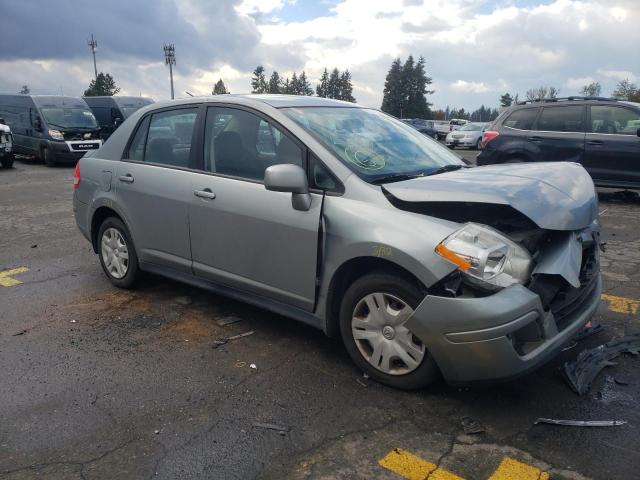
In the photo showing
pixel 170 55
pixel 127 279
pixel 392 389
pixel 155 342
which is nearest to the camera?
pixel 392 389

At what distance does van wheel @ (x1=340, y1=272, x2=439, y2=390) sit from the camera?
3057mm

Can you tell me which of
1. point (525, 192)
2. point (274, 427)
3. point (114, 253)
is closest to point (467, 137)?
point (114, 253)

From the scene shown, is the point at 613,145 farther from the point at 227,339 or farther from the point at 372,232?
the point at 227,339

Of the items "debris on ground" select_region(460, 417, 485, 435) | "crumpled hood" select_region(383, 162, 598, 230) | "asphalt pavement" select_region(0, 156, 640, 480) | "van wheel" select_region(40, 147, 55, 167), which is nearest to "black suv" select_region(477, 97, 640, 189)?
"asphalt pavement" select_region(0, 156, 640, 480)

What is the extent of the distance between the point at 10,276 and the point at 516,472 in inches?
203

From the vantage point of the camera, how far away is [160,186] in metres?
4.39

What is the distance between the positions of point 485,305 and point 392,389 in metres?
0.85

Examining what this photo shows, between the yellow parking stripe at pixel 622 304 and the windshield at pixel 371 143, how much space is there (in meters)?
1.74

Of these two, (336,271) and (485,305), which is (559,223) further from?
(336,271)

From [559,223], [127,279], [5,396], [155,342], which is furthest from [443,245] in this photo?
[127,279]

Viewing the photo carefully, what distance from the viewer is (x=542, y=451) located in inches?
105

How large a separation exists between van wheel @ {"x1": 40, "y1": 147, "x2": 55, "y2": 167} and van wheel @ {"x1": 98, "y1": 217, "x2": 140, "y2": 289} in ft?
43.7

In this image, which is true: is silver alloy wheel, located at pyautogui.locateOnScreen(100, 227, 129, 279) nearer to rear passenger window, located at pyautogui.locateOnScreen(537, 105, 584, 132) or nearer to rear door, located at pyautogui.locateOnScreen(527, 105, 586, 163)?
rear door, located at pyautogui.locateOnScreen(527, 105, 586, 163)

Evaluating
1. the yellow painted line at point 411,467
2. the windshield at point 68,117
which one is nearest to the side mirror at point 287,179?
the yellow painted line at point 411,467
